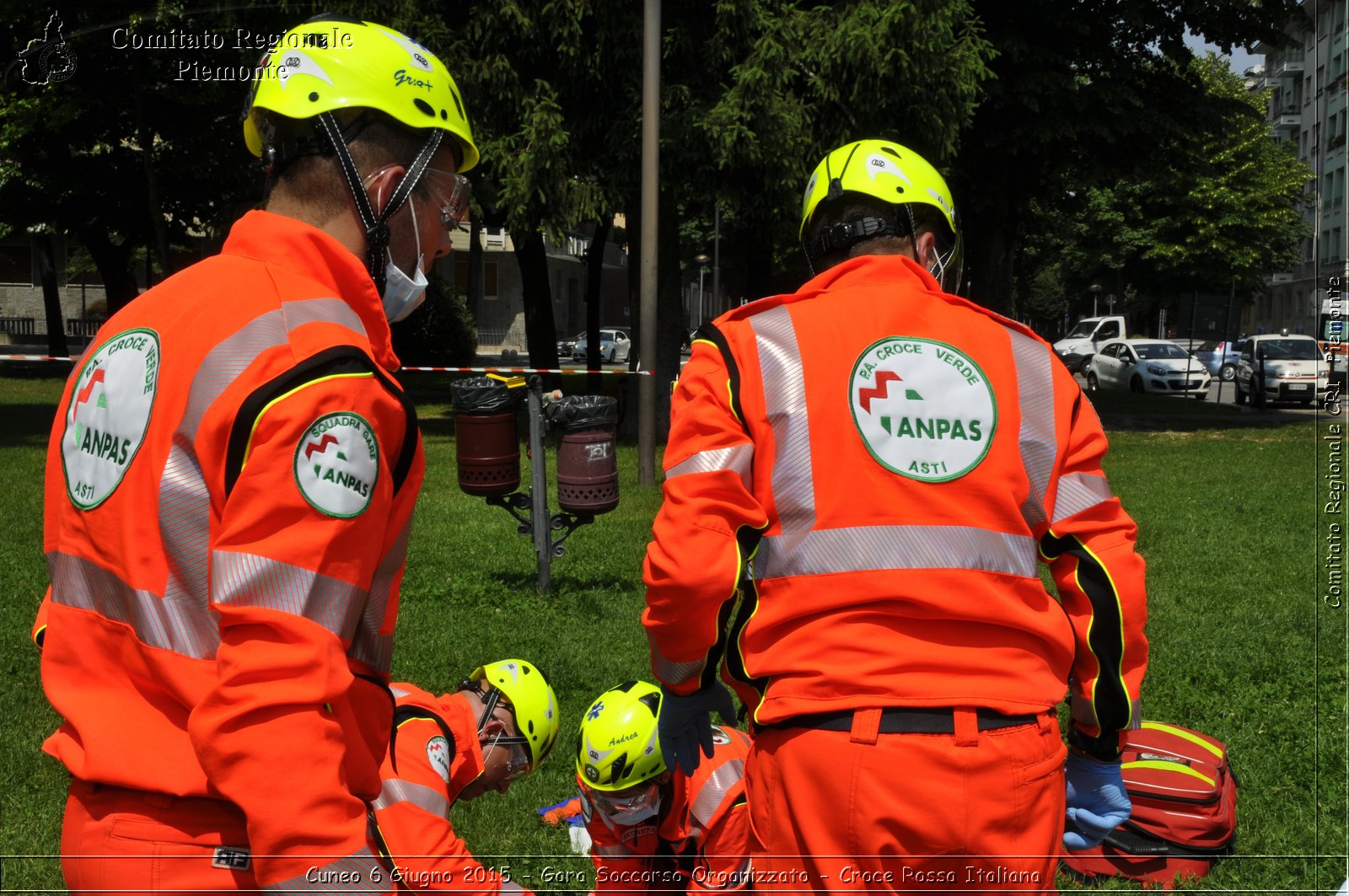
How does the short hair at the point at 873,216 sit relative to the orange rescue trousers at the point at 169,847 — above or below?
above

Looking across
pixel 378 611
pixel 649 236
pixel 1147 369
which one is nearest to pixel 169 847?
pixel 378 611

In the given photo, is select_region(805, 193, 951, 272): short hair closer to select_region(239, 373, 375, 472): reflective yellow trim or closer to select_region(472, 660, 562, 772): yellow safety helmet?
select_region(239, 373, 375, 472): reflective yellow trim

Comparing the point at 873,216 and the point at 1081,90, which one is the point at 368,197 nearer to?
the point at 873,216

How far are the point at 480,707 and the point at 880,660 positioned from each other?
2.23 meters

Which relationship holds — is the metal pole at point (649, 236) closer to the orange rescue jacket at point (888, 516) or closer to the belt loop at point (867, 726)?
the orange rescue jacket at point (888, 516)

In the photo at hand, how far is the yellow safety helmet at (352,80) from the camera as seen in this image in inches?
81.9

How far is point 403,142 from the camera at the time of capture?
7.14ft

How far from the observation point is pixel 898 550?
7.78 feet

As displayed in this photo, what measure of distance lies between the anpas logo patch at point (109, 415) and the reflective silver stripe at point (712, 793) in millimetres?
2561

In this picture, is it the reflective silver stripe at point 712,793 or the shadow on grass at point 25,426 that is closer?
the reflective silver stripe at point 712,793

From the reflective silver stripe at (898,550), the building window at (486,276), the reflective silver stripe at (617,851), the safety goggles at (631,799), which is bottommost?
the reflective silver stripe at (617,851)

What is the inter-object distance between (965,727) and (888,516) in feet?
1.39

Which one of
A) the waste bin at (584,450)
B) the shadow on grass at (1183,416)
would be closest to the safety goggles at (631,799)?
the waste bin at (584,450)

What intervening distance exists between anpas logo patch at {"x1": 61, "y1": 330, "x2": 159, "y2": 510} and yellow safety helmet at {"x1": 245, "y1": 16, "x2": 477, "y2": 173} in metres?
0.51
